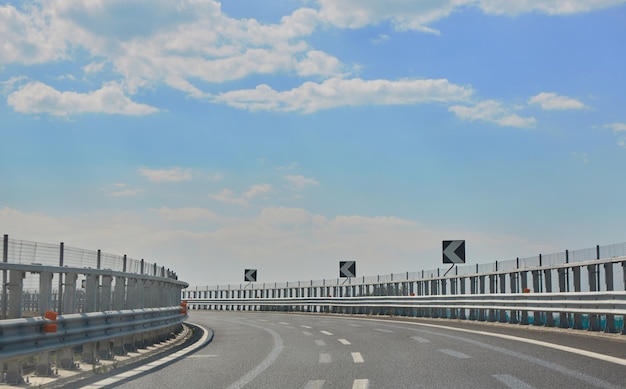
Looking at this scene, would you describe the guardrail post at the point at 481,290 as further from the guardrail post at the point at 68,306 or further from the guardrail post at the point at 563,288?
the guardrail post at the point at 68,306

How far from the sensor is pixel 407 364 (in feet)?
40.0

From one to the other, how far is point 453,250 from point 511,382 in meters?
24.7

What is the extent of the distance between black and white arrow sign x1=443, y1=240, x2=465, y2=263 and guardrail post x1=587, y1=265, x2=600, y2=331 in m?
14.4

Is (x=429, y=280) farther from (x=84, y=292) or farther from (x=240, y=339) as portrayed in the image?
(x=84, y=292)

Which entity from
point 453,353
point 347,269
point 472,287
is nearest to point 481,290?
point 472,287

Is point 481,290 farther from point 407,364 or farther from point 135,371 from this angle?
point 135,371

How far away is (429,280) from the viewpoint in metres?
35.6

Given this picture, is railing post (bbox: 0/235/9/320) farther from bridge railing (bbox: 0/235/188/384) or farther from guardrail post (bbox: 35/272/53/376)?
guardrail post (bbox: 35/272/53/376)

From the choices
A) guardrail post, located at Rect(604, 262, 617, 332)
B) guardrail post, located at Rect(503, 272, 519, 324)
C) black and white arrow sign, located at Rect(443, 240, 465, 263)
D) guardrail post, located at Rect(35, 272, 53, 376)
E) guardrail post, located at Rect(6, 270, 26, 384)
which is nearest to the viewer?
guardrail post, located at Rect(6, 270, 26, 384)

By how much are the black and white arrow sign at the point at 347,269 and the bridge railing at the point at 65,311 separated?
3451 centimetres

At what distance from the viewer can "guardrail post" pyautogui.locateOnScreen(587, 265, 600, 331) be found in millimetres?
18953

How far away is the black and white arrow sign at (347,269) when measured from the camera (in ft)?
172

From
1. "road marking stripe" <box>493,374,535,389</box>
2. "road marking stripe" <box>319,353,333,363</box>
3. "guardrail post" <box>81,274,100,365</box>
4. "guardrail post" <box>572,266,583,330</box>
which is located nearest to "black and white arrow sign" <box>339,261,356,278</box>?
"guardrail post" <box>572,266,583,330</box>

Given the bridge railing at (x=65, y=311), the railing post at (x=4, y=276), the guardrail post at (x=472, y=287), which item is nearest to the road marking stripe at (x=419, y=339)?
the bridge railing at (x=65, y=311)
